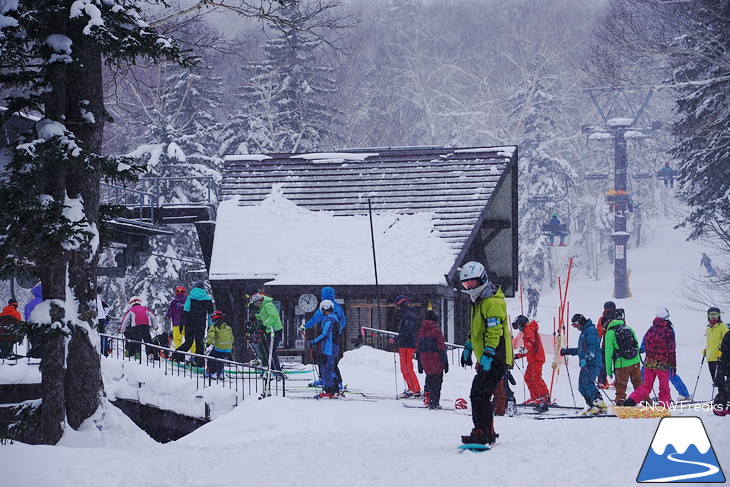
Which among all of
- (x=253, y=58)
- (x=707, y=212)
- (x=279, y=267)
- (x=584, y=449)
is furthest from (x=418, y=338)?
(x=253, y=58)

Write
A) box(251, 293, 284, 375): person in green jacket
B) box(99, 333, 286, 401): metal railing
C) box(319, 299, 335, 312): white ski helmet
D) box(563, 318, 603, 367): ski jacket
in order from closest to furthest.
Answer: box(563, 318, 603, 367): ski jacket, box(319, 299, 335, 312): white ski helmet, box(99, 333, 286, 401): metal railing, box(251, 293, 284, 375): person in green jacket

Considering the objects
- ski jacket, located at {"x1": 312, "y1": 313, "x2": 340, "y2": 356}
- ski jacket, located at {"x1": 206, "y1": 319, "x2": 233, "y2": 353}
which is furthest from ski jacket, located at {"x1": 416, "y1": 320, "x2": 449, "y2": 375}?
ski jacket, located at {"x1": 206, "y1": 319, "x2": 233, "y2": 353}

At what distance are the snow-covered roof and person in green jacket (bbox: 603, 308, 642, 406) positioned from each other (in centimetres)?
792

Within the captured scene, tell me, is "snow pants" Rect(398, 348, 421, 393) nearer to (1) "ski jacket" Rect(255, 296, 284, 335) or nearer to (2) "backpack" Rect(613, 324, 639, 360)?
(1) "ski jacket" Rect(255, 296, 284, 335)

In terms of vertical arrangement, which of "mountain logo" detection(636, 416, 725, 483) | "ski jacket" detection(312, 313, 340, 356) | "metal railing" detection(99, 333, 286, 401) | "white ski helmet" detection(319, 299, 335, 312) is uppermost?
"white ski helmet" detection(319, 299, 335, 312)

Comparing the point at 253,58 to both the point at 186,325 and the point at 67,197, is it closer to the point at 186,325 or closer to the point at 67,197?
the point at 186,325

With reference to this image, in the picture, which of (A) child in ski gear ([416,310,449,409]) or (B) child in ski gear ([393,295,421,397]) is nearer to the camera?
(A) child in ski gear ([416,310,449,409])

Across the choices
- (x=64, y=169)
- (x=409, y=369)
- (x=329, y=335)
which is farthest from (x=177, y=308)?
(x=64, y=169)

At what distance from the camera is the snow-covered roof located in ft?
78.2

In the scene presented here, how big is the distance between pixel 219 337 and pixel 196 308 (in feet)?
3.68

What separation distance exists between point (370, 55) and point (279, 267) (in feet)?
181

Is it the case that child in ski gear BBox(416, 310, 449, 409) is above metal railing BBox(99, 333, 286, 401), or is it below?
above

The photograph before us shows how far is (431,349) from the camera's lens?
46.6 ft

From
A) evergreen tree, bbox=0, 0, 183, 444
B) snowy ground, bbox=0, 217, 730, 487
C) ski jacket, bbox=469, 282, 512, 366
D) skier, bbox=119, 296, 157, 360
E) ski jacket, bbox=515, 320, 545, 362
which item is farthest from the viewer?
skier, bbox=119, 296, 157, 360
